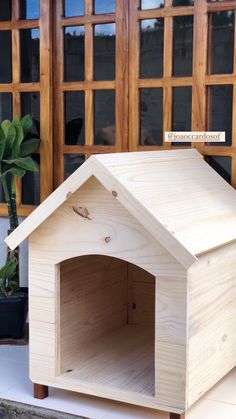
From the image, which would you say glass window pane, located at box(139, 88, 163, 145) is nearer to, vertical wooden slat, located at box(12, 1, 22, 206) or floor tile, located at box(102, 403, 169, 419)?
vertical wooden slat, located at box(12, 1, 22, 206)

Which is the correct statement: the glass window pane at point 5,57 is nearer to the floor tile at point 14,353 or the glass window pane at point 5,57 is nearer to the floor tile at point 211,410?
the floor tile at point 14,353

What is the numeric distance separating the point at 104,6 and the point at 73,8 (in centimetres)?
20

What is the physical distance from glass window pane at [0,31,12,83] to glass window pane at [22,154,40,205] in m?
0.51

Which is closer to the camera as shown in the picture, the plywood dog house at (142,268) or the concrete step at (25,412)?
the plywood dog house at (142,268)

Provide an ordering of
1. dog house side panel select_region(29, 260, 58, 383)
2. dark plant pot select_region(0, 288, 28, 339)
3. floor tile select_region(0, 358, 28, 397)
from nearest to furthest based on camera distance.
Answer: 1. dog house side panel select_region(29, 260, 58, 383)
2. floor tile select_region(0, 358, 28, 397)
3. dark plant pot select_region(0, 288, 28, 339)

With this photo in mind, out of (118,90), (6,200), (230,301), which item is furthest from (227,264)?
(6,200)

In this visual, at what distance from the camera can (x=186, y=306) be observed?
101 inches

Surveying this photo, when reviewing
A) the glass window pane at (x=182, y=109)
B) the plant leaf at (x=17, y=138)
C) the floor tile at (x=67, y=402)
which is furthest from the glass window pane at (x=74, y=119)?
the floor tile at (x=67, y=402)

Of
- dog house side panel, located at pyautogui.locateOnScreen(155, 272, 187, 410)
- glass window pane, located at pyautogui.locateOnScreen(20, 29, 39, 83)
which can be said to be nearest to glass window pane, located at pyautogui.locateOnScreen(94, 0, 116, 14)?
glass window pane, located at pyautogui.locateOnScreen(20, 29, 39, 83)

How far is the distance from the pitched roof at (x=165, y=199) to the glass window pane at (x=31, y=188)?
3.51 ft

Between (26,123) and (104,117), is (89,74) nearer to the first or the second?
(104,117)

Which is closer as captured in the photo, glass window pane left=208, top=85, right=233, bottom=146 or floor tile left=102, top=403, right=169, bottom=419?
floor tile left=102, top=403, right=169, bottom=419

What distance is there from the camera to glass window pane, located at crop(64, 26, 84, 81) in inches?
152

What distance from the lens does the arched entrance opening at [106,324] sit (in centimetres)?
298
